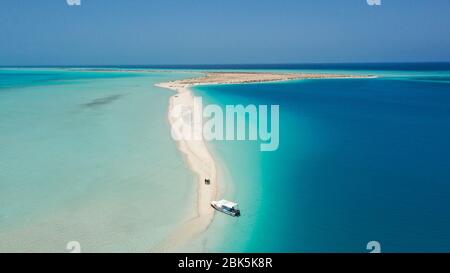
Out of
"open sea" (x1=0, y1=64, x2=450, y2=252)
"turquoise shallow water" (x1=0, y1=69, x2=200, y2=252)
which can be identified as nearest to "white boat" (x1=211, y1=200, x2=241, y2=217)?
"open sea" (x1=0, y1=64, x2=450, y2=252)

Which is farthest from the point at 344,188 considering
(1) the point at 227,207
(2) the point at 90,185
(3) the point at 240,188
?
(2) the point at 90,185

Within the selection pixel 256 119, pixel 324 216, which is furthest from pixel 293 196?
pixel 256 119

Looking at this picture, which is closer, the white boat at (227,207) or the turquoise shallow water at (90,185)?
the turquoise shallow water at (90,185)

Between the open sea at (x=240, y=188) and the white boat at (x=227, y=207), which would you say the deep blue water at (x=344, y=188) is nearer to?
the open sea at (x=240, y=188)

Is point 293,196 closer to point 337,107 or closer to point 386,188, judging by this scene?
point 386,188

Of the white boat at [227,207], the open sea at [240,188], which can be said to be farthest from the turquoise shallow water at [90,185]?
the white boat at [227,207]

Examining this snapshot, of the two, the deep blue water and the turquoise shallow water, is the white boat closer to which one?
the deep blue water
